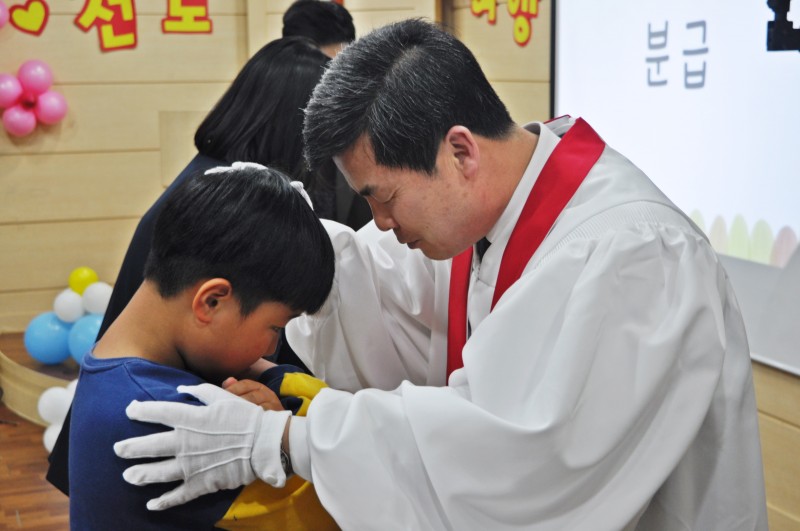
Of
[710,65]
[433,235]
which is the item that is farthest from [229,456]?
[710,65]

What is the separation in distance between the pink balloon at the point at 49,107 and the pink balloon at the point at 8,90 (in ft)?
0.39

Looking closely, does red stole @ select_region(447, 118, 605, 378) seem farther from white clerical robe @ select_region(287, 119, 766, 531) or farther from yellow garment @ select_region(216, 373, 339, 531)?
yellow garment @ select_region(216, 373, 339, 531)

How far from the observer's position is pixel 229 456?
51.3 inches

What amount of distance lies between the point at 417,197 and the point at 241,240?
0.30m

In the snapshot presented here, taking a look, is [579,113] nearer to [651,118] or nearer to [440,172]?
[651,118]

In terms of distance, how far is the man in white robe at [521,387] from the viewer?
126cm

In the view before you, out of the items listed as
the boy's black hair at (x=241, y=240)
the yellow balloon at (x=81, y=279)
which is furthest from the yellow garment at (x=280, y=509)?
the yellow balloon at (x=81, y=279)

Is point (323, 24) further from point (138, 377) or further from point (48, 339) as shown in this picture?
point (48, 339)

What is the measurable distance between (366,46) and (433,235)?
32 centimetres

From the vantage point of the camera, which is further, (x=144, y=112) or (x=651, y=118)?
(x=144, y=112)

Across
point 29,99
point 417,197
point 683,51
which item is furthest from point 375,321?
point 29,99

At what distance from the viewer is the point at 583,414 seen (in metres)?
1.25

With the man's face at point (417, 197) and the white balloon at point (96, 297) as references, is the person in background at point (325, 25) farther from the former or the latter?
the white balloon at point (96, 297)

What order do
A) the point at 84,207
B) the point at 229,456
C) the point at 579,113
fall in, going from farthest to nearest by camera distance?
1. the point at 84,207
2. the point at 579,113
3. the point at 229,456
